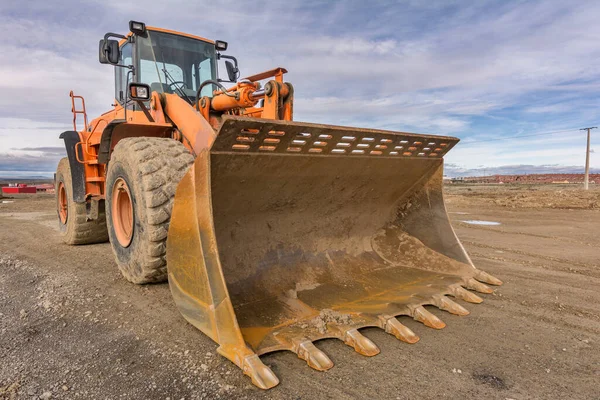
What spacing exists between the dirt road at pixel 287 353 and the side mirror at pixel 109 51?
2.34m

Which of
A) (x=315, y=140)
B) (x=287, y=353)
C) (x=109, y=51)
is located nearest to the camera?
(x=287, y=353)

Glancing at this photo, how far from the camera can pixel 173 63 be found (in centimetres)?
484

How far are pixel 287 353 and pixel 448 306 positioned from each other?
56.1 inches

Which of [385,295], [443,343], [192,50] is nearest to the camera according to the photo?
[443,343]

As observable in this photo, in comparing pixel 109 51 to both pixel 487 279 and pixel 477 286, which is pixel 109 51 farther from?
pixel 487 279

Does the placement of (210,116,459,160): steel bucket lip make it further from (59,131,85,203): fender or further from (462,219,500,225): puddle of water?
(462,219,500,225): puddle of water

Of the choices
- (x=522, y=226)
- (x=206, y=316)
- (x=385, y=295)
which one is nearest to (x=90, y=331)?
(x=206, y=316)

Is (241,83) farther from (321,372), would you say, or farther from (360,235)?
(321,372)

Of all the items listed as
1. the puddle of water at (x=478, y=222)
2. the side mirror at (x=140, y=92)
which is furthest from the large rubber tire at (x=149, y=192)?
the puddle of water at (x=478, y=222)

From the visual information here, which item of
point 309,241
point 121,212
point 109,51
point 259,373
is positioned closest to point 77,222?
point 121,212

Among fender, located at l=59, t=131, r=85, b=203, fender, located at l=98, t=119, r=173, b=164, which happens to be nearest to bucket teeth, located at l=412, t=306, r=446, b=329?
fender, located at l=98, t=119, r=173, b=164

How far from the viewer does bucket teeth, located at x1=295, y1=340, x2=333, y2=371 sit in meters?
2.26

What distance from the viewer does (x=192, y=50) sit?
5.08m

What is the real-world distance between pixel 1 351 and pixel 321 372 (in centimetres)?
203
